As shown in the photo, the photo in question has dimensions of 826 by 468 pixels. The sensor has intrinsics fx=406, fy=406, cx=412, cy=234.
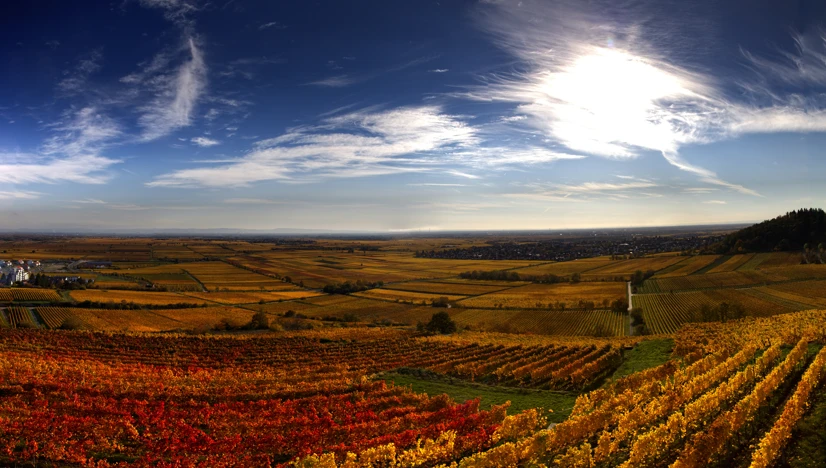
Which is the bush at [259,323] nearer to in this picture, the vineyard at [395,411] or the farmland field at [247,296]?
the vineyard at [395,411]

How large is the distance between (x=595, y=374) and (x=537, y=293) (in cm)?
7118

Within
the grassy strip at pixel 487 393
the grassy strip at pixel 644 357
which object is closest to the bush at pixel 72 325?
the grassy strip at pixel 487 393

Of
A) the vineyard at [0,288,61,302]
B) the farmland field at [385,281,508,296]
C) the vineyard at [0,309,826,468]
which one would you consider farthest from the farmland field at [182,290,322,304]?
the vineyard at [0,309,826,468]

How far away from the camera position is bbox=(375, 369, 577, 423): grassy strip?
73.0 feet

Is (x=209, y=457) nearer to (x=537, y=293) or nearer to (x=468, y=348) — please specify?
(x=468, y=348)

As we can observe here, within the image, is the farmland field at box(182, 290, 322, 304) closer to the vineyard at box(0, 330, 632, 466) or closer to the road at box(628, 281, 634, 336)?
the vineyard at box(0, 330, 632, 466)

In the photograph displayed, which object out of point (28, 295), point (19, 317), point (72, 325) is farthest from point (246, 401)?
point (28, 295)

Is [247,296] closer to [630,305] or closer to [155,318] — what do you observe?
[155,318]

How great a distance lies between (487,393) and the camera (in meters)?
25.1

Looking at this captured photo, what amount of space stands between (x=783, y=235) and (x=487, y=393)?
157 m

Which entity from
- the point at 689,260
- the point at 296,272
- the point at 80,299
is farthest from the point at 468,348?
the point at 689,260

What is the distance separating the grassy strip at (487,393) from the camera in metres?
22.2

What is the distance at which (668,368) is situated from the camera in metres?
24.4

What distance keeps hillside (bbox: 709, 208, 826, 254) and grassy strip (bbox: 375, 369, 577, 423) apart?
14514 cm
